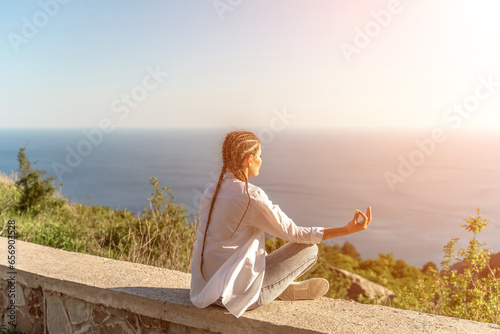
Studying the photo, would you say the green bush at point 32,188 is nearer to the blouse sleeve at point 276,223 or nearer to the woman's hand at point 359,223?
the blouse sleeve at point 276,223

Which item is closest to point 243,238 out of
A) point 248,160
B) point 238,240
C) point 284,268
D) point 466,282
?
point 238,240

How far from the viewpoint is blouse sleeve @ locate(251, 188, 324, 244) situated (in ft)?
8.89

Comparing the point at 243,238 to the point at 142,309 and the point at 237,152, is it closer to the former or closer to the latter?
the point at 237,152

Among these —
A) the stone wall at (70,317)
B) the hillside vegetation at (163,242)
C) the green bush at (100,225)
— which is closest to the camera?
the stone wall at (70,317)

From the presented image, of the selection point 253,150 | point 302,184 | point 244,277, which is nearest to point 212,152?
point 253,150

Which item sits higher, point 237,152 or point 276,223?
point 237,152

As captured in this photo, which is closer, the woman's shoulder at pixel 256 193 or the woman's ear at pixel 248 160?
the woman's shoulder at pixel 256 193

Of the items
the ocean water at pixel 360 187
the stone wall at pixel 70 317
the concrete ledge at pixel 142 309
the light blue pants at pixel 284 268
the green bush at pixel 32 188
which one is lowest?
the stone wall at pixel 70 317

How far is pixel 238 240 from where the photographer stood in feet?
9.16

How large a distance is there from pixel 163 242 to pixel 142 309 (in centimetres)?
256

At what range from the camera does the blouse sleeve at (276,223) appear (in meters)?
2.71

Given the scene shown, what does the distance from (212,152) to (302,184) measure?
52.0 meters

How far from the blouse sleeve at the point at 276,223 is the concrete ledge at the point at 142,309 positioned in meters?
0.45

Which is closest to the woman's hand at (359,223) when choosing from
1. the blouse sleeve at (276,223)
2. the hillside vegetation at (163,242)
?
the blouse sleeve at (276,223)
